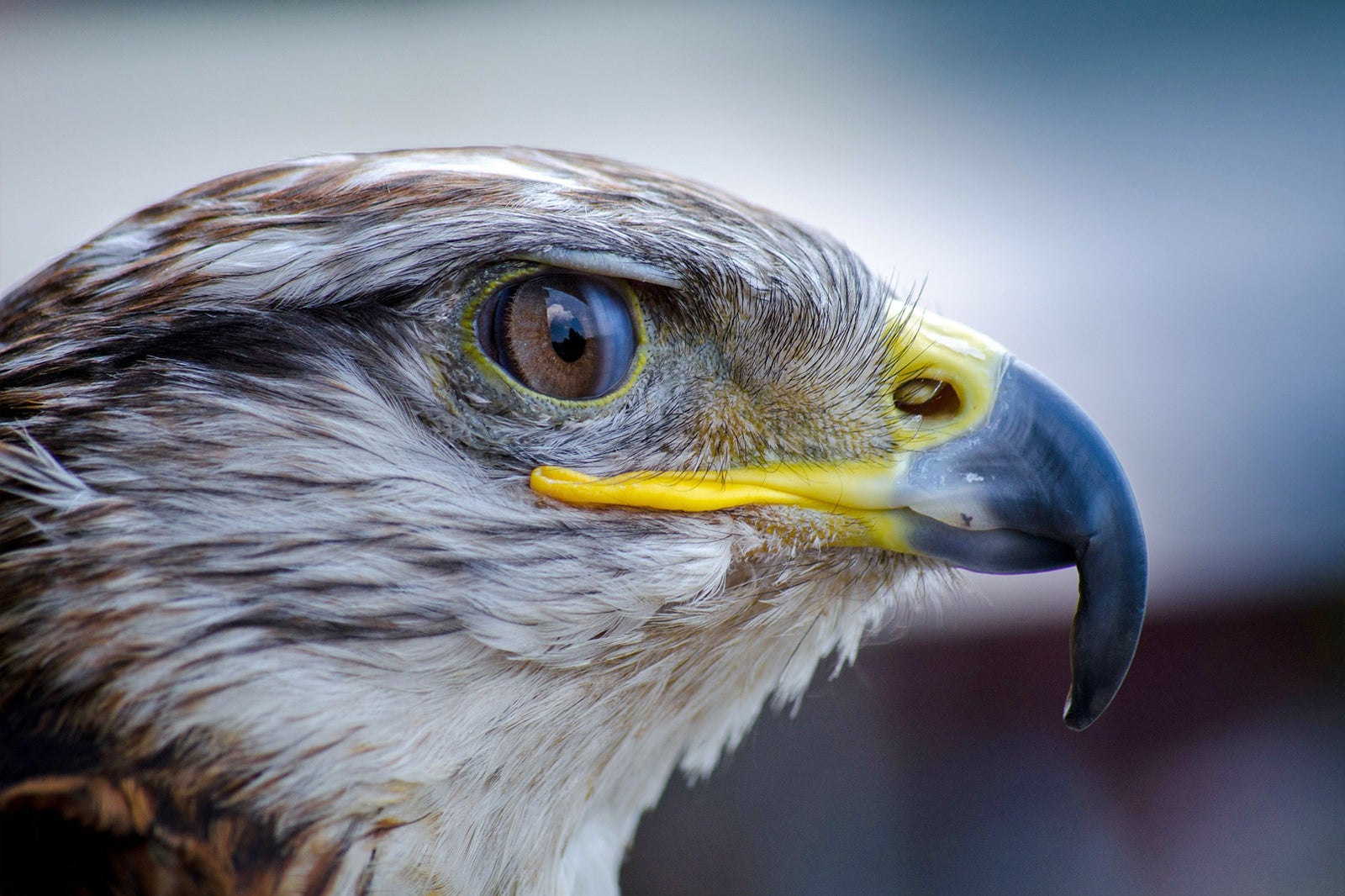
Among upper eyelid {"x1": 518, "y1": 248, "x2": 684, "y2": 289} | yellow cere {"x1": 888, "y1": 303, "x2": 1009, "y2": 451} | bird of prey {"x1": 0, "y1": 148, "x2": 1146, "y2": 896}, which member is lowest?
bird of prey {"x1": 0, "y1": 148, "x2": 1146, "y2": 896}

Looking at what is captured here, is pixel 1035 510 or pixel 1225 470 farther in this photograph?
pixel 1225 470

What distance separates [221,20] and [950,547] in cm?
418

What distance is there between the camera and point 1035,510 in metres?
1.25

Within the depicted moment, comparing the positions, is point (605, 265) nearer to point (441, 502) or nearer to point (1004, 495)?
point (441, 502)

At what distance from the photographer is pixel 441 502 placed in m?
1.16

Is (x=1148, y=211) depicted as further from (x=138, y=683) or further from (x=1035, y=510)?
(x=138, y=683)

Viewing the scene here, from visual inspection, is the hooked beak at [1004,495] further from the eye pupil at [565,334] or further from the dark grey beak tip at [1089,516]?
the eye pupil at [565,334]

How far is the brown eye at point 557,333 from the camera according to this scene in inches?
46.8

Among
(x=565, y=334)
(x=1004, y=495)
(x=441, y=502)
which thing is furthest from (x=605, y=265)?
(x=1004, y=495)

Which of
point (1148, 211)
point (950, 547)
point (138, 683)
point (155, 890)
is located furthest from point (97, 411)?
point (1148, 211)

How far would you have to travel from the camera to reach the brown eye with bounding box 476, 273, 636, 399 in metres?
1.19

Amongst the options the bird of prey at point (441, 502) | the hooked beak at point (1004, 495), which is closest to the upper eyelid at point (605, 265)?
the bird of prey at point (441, 502)

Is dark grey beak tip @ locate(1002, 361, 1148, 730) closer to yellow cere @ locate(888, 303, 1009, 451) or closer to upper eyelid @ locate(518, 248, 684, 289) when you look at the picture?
yellow cere @ locate(888, 303, 1009, 451)

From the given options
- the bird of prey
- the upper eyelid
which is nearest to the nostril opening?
the bird of prey
